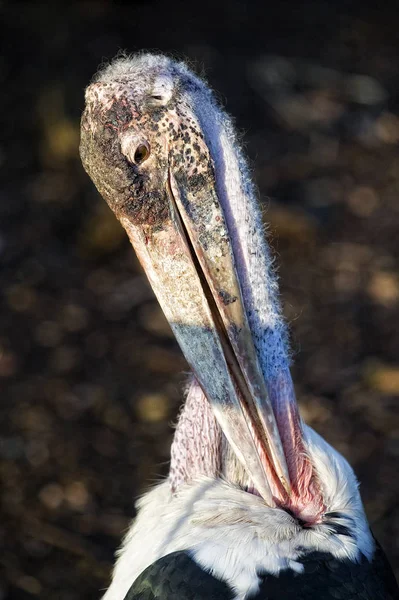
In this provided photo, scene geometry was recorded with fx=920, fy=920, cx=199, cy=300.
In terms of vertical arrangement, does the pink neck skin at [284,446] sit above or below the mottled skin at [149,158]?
below

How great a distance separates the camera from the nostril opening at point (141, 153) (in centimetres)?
244

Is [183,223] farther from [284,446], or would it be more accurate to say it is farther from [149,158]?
[284,446]

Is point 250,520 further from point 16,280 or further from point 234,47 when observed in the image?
point 234,47

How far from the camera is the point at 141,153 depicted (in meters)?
2.46

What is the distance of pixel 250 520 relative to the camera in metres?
2.62

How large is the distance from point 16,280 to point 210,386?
3713mm

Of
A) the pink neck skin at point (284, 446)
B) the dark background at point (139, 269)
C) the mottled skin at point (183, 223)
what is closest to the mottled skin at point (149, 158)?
the mottled skin at point (183, 223)

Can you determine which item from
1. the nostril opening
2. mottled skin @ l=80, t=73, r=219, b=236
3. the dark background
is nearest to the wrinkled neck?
mottled skin @ l=80, t=73, r=219, b=236

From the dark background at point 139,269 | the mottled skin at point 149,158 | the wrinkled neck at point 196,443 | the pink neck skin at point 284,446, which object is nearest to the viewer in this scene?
the mottled skin at point 149,158

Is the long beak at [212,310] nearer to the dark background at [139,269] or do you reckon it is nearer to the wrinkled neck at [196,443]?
the wrinkled neck at [196,443]

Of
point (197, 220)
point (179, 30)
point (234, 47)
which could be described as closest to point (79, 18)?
point (179, 30)

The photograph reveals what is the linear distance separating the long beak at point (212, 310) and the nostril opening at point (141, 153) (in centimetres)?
9

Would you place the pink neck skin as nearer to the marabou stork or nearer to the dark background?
the marabou stork

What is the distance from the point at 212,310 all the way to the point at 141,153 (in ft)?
1.58
